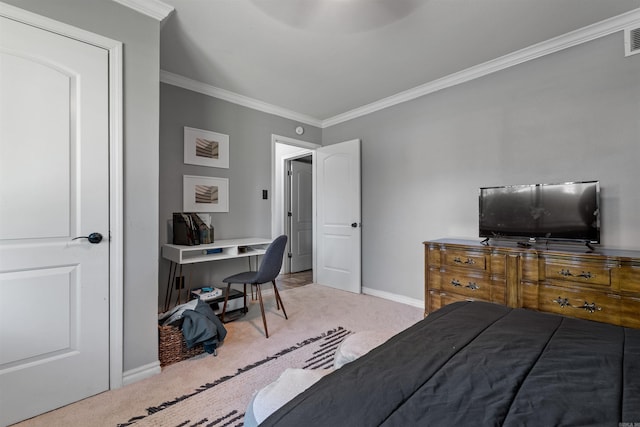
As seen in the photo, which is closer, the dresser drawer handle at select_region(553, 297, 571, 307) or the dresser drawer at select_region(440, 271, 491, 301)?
the dresser drawer handle at select_region(553, 297, 571, 307)

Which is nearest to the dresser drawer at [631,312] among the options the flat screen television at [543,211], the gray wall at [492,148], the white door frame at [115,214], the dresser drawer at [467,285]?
the flat screen television at [543,211]

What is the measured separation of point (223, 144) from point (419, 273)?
9.14 feet

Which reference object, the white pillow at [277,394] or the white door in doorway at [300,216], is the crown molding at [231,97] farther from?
the white pillow at [277,394]

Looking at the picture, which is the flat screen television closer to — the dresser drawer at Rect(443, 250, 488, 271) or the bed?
the dresser drawer at Rect(443, 250, 488, 271)

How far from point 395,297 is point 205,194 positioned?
2.60 meters

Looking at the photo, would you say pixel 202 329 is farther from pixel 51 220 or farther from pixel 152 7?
pixel 152 7

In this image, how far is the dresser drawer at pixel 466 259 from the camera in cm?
245

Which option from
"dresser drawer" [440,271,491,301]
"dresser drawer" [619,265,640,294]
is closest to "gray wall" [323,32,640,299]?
"dresser drawer" [619,265,640,294]

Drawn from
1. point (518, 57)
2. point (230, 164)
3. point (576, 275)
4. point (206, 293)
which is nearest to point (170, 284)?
point (206, 293)

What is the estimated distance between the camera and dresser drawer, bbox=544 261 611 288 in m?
1.93

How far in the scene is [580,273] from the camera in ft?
6.59

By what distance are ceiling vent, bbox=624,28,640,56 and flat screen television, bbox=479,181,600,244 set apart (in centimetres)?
104

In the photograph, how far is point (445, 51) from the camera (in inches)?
103

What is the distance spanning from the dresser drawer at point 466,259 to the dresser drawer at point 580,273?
1.41 ft
